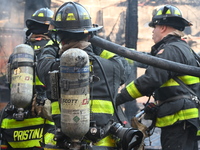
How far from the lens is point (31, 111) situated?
4.64m

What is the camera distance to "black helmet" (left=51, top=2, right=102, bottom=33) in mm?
3207

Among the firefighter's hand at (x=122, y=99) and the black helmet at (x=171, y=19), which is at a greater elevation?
the black helmet at (x=171, y=19)

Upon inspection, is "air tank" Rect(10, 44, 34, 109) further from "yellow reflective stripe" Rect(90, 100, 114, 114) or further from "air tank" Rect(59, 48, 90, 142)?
"air tank" Rect(59, 48, 90, 142)

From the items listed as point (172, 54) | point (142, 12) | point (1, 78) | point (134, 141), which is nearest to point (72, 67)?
point (134, 141)

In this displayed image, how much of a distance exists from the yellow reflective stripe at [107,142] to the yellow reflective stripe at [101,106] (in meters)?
0.23

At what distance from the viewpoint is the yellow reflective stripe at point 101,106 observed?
10.4 ft

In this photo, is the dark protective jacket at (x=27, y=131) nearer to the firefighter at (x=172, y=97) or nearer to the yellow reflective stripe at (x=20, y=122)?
the yellow reflective stripe at (x=20, y=122)

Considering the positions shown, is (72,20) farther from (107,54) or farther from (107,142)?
(107,142)

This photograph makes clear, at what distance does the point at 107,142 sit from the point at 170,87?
1.22 metres

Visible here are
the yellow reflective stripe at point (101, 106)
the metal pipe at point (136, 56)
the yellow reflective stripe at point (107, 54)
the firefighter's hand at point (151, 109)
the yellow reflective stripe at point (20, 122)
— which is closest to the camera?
the yellow reflective stripe at point (101, 106)

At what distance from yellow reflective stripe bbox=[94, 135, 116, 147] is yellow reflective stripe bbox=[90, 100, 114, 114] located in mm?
227

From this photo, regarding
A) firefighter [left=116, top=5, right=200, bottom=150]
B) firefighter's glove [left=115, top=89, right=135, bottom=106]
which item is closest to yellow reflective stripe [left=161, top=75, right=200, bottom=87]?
firefighter [left=116, top=5, right=200, bottom=150]

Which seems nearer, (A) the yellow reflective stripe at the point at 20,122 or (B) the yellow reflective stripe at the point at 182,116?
(B) the yellow reflective stripe at the point at 182,116

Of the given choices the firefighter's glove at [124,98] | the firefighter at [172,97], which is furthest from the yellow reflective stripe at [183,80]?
the firefighter's glove at [124,98]
